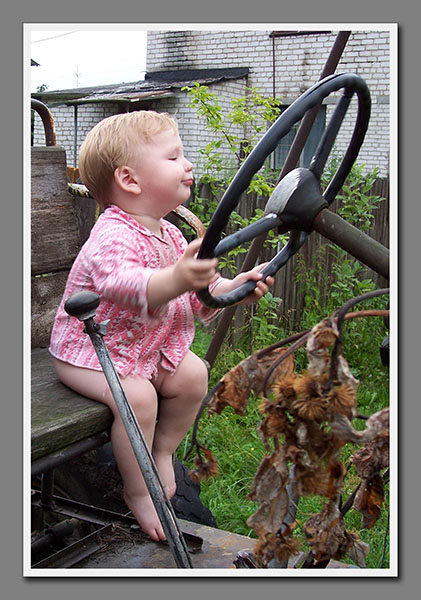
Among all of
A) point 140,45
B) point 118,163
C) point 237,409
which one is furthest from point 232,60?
point 237,409

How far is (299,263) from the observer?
342 cm

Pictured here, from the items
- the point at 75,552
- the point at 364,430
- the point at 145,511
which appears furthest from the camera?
the point at 75,552

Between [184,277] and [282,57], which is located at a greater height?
[282,57]

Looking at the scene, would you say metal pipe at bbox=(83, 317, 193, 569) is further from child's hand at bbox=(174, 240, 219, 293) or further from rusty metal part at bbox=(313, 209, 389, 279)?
rusty metal part at bbox=(313, 209, 389, 279)

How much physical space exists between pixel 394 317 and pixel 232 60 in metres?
1.17

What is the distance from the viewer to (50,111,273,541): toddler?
140 cm

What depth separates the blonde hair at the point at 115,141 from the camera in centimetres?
142

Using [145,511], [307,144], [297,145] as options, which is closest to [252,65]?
[307,144]

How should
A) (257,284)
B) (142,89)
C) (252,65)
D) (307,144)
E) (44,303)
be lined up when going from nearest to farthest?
1. (257,284)
2. (44,303)
3. (142,89)
4. (252,65)
5. (307,144)

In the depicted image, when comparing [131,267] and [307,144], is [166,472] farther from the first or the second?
[307,144]

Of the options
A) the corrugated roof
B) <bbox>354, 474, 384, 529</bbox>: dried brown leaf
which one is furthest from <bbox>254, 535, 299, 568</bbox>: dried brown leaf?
the corrugated roof

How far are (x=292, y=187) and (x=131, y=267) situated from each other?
0.38 meters

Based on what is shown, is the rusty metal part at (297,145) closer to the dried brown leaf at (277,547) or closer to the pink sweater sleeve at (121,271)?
the pink sweater sleeve at (121,271)

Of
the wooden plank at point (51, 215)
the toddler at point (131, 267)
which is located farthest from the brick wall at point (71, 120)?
the toddler at point (131, 267)
